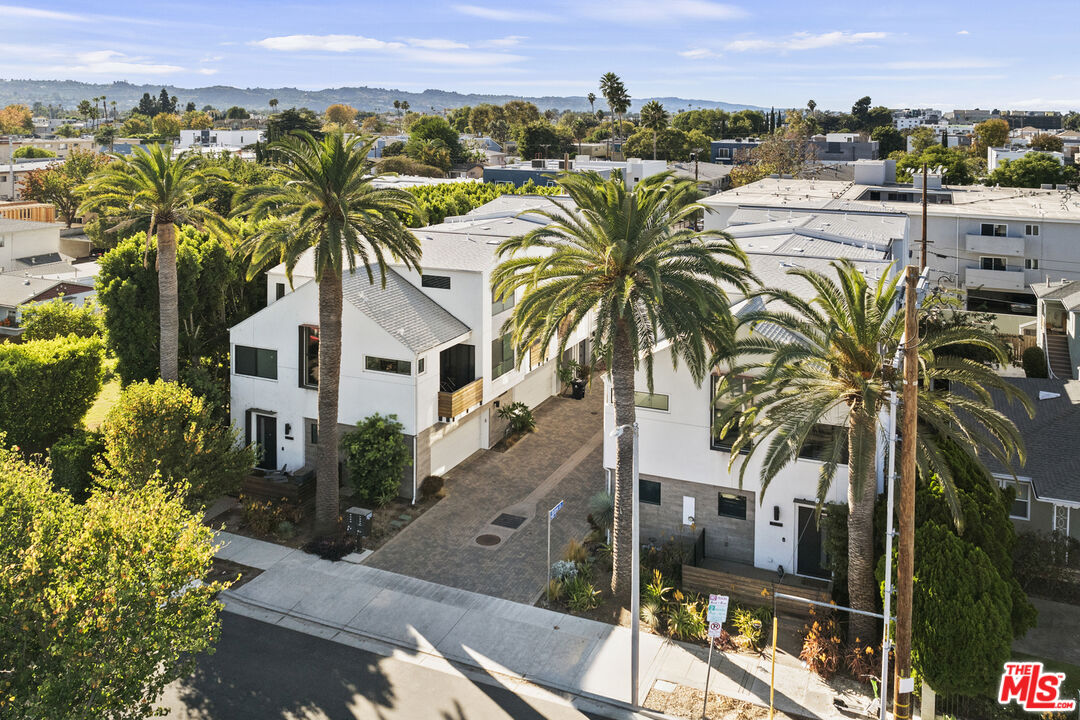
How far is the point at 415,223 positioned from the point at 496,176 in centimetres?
4708

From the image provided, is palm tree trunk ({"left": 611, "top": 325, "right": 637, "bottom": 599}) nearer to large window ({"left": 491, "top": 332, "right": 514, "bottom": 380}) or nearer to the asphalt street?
the asphalt street

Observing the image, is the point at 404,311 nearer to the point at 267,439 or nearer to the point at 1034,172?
the point at 267,439

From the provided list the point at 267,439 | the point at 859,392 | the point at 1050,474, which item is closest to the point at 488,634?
the point at 859,392

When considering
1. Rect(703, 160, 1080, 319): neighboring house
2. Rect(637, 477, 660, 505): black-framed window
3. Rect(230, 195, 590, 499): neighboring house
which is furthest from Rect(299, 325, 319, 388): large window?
Rect(703, 160, 1080, 319): neighboring house

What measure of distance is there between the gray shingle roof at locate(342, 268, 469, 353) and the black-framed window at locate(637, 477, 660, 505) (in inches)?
358

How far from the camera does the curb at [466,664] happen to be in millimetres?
19234

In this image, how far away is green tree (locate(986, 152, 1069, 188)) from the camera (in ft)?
291

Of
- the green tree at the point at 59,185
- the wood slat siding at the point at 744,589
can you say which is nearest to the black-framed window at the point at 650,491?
the wood slat siding at the point at 744,589

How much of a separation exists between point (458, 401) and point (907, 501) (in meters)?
18.1

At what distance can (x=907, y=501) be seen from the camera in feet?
52.7

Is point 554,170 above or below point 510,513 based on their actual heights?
above

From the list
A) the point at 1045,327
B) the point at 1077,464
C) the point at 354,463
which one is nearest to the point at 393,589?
the point at 354,463

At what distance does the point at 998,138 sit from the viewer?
15012 cm

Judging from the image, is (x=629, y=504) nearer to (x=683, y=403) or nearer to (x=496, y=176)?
(x=683, y=403)
